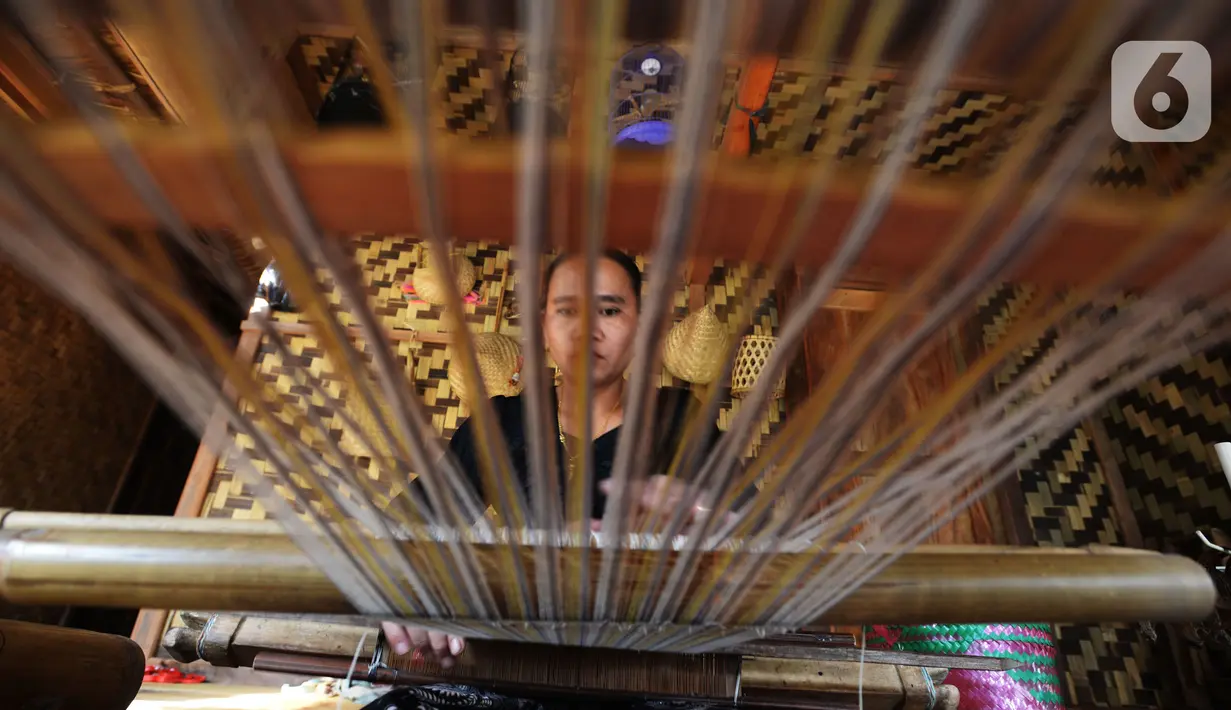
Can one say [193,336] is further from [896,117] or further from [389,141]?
[896,117]

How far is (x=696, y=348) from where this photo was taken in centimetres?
191

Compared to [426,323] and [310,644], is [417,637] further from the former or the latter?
[426,323]

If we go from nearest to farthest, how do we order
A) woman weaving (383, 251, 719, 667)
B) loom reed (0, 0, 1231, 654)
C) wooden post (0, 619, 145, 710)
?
1. loom reed (0, 0, 1231, 654)
2. wooden post (0, 619, 145, 710)
3. woman weaving (383, 251, 719, 667)

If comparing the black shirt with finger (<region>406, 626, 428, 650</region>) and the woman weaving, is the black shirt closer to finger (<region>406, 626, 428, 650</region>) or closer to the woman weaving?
the woman weaving

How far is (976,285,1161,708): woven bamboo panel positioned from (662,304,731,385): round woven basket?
0.73m

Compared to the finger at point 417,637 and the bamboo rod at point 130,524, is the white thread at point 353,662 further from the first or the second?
the bamboo rod at point 130,524

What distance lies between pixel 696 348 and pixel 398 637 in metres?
1.31

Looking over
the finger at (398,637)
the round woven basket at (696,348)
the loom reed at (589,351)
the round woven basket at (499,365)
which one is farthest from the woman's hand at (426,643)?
the round woven basket at (696,348)

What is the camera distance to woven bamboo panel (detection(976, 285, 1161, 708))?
1.83 metres

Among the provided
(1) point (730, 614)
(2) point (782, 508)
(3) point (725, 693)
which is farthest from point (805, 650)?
(2) point (782, 508)

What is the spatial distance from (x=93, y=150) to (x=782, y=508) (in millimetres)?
403

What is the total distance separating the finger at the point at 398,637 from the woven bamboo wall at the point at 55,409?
219 centimetres

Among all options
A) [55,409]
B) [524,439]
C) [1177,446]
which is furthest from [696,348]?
[55,409]

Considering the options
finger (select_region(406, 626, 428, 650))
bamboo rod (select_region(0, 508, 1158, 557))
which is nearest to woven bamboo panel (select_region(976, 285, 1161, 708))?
bamboo rod (select_region(0, 508, 1158, 557))
